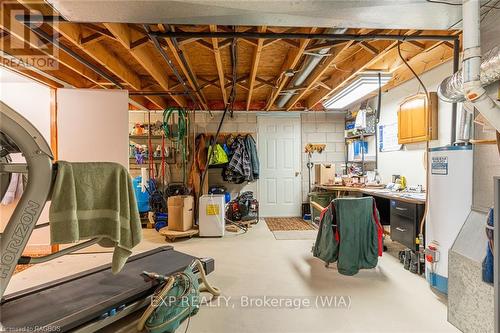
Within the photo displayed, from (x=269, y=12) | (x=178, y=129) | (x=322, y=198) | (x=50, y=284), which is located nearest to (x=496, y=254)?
(x=269, y=12)

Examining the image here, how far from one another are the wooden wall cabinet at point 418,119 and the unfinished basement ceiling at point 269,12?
1.69 m

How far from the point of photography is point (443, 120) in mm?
3332

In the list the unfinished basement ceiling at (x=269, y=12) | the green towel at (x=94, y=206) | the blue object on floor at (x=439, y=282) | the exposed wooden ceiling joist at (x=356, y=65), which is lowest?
the blue object on floor at (x=439, y=282)

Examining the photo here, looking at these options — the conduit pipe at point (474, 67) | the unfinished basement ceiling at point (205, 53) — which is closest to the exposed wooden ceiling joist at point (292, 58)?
the unfinished basement ceiling at point (205, 53)

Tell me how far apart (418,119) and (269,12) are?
298 centimetres

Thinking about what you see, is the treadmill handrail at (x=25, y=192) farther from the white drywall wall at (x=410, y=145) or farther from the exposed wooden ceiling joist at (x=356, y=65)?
the white drywall wall at (x=410, y=145)

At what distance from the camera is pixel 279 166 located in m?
5.97

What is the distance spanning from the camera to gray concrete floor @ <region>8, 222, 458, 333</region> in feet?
6.40

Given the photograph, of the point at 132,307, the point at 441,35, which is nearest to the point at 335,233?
the point at 132,307

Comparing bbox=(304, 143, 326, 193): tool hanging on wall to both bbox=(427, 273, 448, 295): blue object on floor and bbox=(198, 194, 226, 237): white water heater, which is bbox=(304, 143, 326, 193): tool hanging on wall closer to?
bbox=(198, 194, 226, 237): white water heater

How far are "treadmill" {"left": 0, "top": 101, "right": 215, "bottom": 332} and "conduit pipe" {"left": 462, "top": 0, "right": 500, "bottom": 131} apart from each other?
8.72 ft

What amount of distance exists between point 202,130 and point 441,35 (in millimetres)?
4612

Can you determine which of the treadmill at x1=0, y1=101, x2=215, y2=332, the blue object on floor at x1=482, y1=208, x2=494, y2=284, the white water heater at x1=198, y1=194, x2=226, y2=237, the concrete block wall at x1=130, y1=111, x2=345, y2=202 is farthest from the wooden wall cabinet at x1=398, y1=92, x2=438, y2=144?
the treadmill at x1=0, y1=101, x2=215, y2=332

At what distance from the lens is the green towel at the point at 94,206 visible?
126 centimetres
